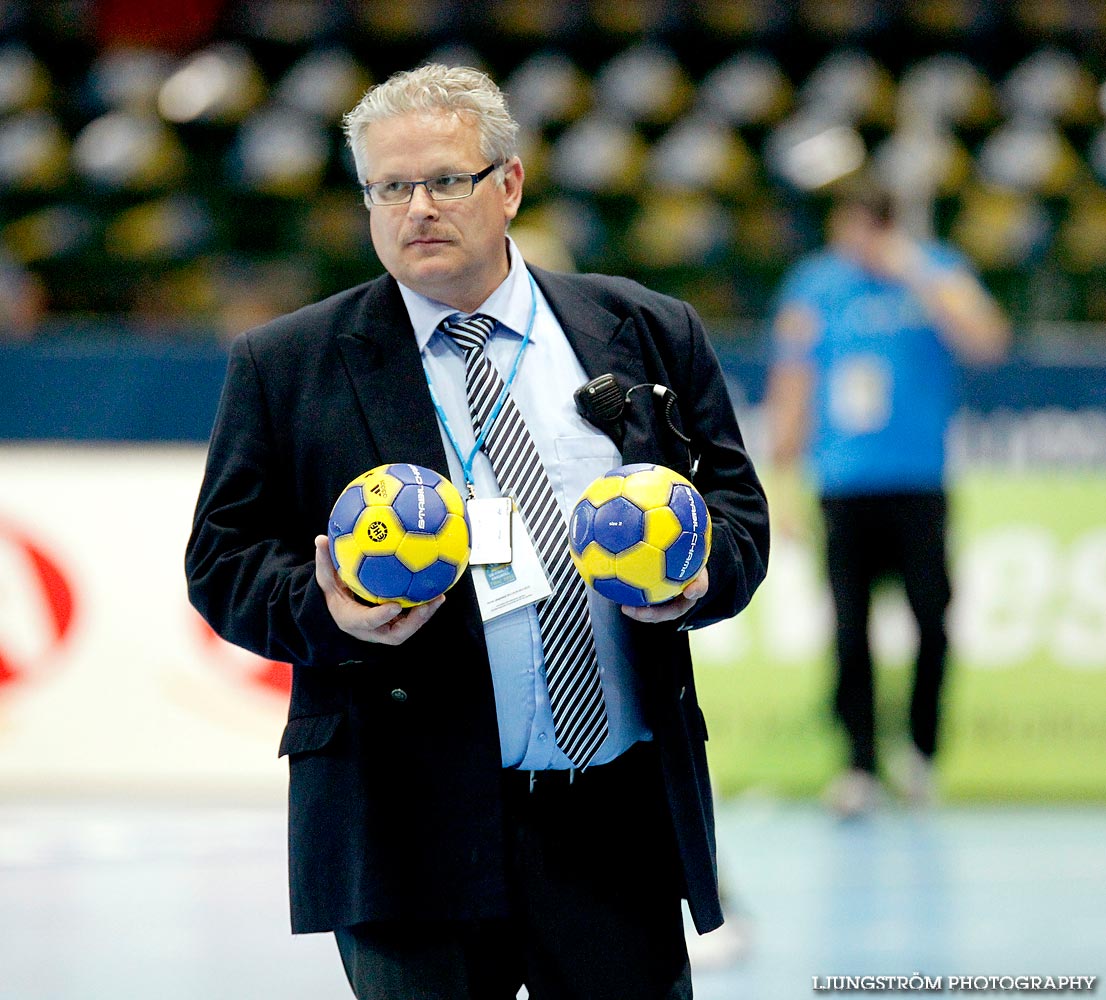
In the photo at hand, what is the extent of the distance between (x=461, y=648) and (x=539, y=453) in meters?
0.34

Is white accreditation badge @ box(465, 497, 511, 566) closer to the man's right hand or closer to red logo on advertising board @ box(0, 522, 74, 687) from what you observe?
the man's right hand

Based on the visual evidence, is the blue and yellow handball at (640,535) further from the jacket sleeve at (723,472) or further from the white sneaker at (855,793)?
the white sneaker at (855,793)

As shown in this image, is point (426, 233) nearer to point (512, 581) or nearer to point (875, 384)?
point (512, 581)

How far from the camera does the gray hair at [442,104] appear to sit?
2336 millimetres

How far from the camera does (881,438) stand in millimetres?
6164

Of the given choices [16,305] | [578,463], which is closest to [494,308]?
[578,463]

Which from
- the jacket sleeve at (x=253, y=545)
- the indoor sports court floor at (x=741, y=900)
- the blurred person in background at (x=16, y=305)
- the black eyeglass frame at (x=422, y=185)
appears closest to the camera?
the jacket sleeve at (x=253, y=545)

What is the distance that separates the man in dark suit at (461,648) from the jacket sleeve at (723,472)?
1 cm

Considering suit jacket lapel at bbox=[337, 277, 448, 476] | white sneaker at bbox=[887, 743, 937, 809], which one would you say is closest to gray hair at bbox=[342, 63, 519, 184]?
suit jacket lapel at bbox=[337, 277, 448, 476]

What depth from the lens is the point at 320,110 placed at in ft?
37.7

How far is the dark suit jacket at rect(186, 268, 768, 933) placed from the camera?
2287mm

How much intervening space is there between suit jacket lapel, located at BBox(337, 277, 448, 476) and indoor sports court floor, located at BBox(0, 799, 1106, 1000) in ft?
7.67

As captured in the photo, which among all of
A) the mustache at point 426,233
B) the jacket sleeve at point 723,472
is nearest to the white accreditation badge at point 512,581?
the jacket sleeve at point 723,472

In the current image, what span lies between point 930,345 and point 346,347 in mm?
4304
